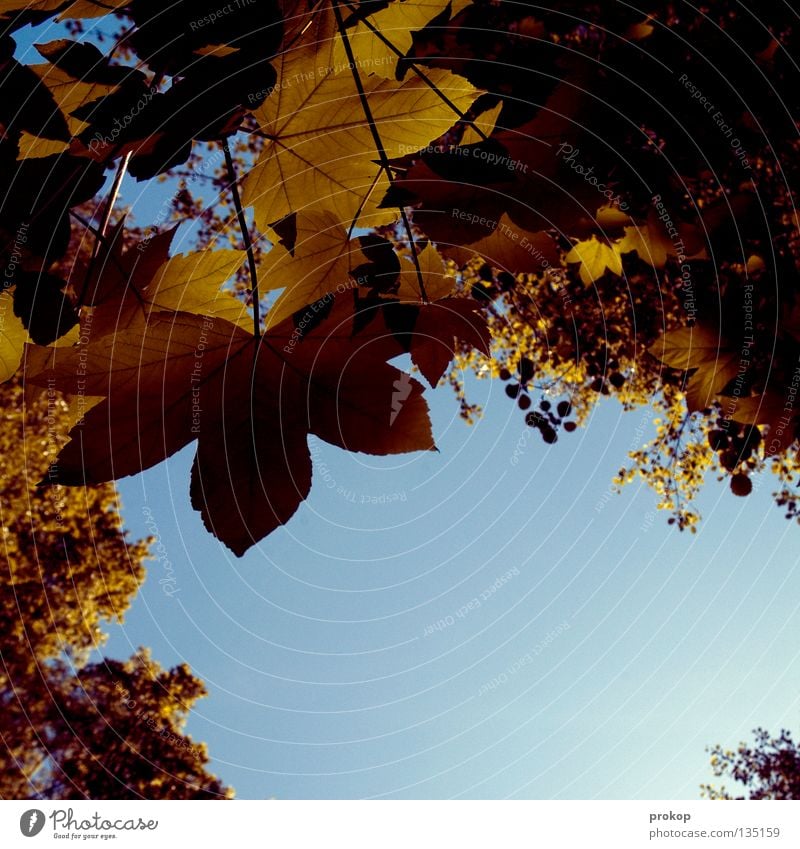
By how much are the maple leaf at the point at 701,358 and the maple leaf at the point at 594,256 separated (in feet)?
0.41

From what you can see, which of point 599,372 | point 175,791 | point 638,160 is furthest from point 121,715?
point 638,160

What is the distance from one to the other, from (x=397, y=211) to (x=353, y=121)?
0.08m

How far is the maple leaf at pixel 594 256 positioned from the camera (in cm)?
85

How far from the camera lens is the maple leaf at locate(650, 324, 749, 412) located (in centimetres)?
86

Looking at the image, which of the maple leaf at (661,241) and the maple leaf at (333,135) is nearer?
the maple leaf at (333,135)

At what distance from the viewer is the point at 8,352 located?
20.7 inches

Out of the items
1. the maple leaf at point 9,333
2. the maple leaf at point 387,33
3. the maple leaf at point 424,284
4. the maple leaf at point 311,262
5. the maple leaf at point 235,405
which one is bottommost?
the maple leaf at point 235,405

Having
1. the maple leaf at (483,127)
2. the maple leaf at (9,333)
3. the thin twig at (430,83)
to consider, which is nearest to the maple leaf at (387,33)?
the thin twig at (430,83)

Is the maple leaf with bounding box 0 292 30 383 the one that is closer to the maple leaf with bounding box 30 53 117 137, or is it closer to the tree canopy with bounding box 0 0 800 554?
the tree canopy with bounding box 0 0 800 554
